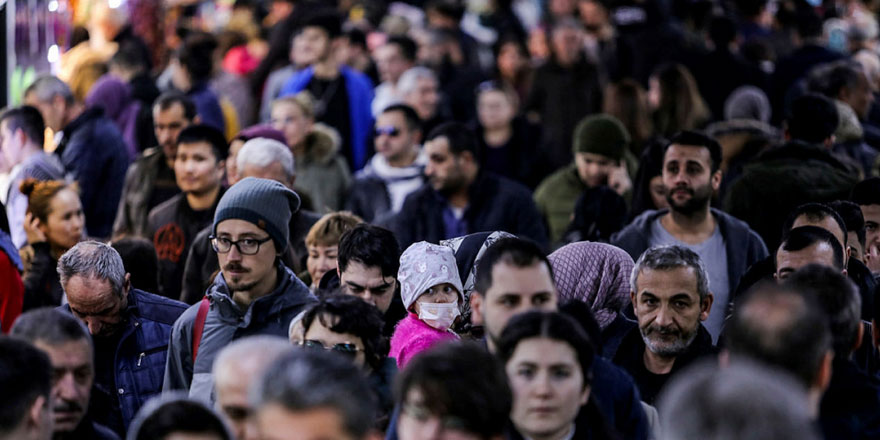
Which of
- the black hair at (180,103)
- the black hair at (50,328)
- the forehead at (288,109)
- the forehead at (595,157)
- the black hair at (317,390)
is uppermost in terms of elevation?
the black hair at (317,390)

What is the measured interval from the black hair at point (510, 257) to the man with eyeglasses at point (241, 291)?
107cm

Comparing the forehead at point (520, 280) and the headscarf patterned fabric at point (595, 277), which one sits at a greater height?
the forehead at point (520, 280)

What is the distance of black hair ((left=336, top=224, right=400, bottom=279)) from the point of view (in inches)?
256

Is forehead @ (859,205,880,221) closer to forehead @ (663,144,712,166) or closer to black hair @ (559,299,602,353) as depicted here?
forehead @ (663,144,712,166)

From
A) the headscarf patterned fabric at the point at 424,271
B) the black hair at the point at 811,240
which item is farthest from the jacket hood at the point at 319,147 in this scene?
the black hair at the point at 811,240

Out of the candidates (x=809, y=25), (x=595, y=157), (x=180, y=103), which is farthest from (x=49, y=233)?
(x=809, y=25)

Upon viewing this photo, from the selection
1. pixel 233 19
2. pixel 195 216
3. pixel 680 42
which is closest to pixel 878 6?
pixel 680 42

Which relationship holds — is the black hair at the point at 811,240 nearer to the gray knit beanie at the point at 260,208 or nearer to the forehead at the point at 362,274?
the forehead at the point at 362,274

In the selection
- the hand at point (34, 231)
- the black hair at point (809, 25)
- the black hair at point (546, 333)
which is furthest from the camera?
the black hair at point (809, 25)

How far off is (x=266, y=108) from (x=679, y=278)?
7.77 meters

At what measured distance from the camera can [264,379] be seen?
4.03 metres

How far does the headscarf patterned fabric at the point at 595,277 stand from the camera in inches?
257

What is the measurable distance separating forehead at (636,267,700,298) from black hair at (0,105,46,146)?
5.41m

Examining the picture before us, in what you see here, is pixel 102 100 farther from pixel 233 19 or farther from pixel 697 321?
pixel 697 321
